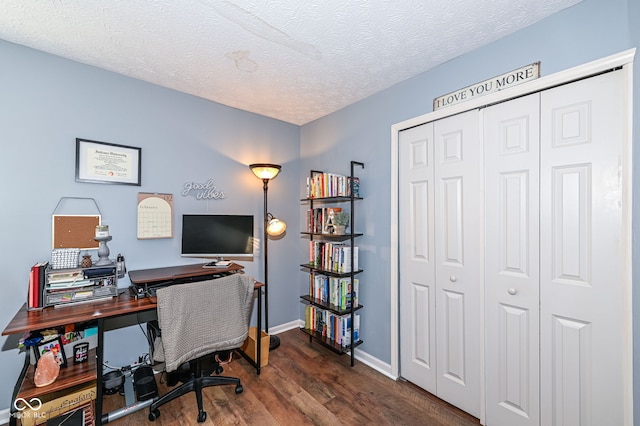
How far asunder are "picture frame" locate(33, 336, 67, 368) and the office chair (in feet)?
1.87

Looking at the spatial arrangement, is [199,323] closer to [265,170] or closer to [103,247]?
[103,247]

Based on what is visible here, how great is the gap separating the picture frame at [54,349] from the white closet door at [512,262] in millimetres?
2747

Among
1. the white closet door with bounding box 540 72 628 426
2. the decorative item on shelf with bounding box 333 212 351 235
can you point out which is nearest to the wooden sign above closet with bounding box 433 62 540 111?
the white closet door with bounding box 540 72 628 426

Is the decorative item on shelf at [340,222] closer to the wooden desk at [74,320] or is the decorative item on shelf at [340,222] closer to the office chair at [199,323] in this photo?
the office chair at [199,323]

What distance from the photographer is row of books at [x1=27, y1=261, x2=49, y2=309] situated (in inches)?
67.2

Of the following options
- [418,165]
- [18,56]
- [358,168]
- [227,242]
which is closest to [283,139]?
[358,168]

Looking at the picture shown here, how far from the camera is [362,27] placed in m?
1.64

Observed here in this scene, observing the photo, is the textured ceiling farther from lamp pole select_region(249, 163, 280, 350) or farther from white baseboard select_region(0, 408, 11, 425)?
white baseboard select_region(0, 408, 11, 425)

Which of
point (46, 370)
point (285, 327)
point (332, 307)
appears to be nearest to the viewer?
point (46, 370)

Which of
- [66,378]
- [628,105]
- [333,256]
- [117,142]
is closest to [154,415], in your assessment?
[66,378]

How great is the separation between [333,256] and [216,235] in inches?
42.8

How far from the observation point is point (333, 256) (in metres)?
2.62

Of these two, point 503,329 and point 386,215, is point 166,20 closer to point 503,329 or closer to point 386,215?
point 386,215

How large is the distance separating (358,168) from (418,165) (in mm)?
647
